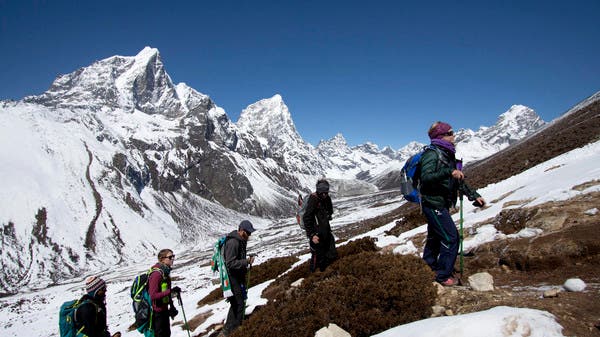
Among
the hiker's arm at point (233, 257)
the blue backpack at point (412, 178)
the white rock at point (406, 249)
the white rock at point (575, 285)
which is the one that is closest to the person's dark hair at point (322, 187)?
the hiker's arm at point (233, 257)

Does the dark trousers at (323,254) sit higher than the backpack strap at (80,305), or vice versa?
the backpack strap at (80,305)

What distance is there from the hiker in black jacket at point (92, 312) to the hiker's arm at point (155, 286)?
111cm

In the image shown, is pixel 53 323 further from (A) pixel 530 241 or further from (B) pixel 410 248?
(A) pixel 530 241

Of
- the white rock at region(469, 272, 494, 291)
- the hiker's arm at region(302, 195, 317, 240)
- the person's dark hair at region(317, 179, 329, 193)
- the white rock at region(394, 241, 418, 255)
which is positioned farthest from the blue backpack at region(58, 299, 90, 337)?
the white rock at region(394, 241, 418, 255)

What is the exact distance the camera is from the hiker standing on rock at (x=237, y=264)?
970 cm

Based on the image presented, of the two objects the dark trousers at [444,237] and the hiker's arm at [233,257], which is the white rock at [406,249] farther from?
the hiker's arm at [233,257]

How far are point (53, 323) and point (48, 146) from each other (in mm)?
144012

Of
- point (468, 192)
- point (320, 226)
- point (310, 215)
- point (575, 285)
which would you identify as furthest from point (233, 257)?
point (575, 285)

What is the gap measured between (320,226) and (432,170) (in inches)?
191

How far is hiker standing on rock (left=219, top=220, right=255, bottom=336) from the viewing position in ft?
31.8

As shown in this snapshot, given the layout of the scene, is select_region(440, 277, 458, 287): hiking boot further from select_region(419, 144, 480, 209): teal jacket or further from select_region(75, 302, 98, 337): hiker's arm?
select_region(75, 302, 98, 337): hiker's arm

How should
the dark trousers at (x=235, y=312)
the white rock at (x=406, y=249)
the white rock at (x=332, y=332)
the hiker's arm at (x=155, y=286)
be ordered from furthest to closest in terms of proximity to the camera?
1. the white rock at (x=406, y=249)
2. the dark trousers at (x=235, y=312)
3. the hiker's arm at (x=155, y=286)
4. the white rock at (x=332, y=332)

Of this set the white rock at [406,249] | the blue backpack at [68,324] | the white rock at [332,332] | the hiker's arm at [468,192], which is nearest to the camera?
the white rock at [332,332]

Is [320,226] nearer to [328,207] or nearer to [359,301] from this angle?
[328,207]
